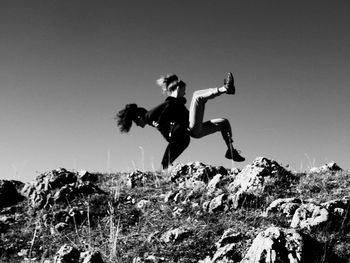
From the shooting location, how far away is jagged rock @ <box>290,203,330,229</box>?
415 centimetres

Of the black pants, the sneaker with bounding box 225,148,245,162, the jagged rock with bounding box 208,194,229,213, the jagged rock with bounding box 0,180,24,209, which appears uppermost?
the black pants

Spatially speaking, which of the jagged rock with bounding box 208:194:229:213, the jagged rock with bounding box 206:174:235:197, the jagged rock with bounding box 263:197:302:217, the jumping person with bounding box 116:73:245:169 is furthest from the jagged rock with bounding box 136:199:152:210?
the jumping person with bounding box 116:73:245:169

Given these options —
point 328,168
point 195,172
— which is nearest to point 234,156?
point 195,172

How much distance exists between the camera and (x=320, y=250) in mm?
3602

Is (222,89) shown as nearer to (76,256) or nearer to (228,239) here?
(228,239)

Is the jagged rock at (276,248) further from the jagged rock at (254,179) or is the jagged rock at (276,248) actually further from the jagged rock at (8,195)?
the jagged rock at (8,195)

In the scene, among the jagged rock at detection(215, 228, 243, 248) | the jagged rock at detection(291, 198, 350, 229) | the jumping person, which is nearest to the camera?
the jagged rock at detection(215, 228, 243, 248)

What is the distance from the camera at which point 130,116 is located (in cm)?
805

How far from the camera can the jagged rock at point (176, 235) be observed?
4352 millimetres

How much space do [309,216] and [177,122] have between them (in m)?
3.98

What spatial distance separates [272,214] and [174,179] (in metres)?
2.78

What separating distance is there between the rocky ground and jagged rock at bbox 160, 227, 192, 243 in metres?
0.01

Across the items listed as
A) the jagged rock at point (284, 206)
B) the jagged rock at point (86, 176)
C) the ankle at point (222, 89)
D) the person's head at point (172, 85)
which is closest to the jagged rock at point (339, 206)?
the jagged rock at point (284, 206)

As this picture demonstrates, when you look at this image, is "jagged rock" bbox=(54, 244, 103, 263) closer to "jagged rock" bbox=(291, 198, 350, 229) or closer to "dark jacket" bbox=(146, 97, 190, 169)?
"jagged rock" bbox=(291, 198, 350, 229)
